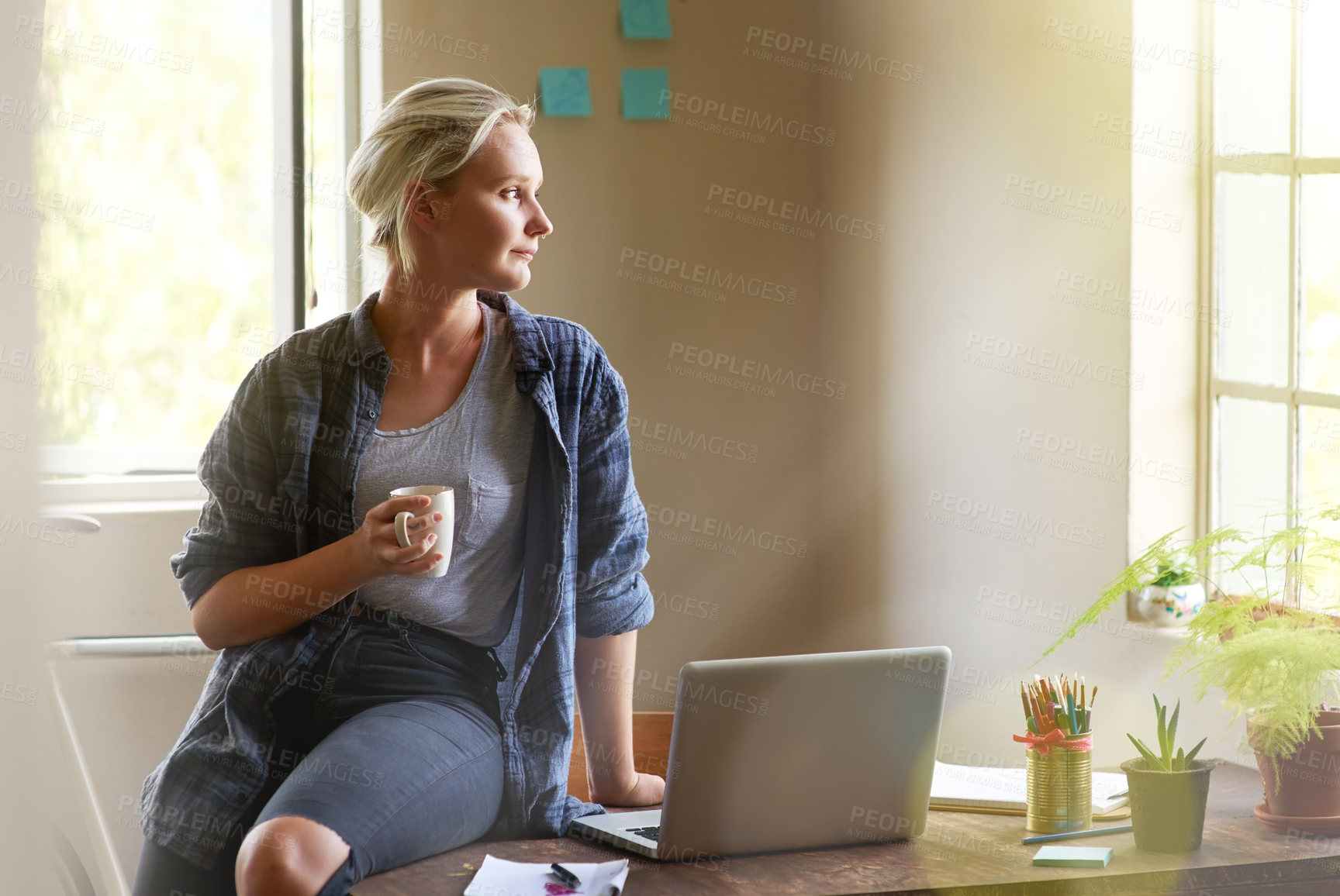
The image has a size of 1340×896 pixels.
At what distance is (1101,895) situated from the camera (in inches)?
43.5

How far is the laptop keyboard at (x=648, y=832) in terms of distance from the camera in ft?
4.06

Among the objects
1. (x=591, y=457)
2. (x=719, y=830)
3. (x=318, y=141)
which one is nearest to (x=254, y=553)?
(x=591, y=457)

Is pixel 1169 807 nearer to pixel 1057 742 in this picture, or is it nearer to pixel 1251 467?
pixel 1057 742

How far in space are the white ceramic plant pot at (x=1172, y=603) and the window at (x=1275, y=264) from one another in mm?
109

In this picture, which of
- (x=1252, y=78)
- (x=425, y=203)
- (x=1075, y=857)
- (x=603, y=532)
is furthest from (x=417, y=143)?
(x=1252, y=78)

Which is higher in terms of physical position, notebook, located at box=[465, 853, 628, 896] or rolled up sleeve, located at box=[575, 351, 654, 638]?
rolled up sleeve, located at box=[575, 351, 654, 638]

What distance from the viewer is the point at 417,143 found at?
1478 millimetres

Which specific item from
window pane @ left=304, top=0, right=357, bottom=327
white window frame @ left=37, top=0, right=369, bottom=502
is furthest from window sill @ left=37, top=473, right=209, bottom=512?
window pane @ left=304, top=0, right=357, bottom=327

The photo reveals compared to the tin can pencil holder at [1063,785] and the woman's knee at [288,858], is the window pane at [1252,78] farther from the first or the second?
the woman's knee at [288,858]

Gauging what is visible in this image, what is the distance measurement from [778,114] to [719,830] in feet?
5.23

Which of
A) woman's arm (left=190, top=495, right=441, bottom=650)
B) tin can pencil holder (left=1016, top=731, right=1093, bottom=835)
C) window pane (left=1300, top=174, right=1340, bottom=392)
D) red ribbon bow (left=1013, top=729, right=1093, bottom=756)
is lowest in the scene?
tin can pencil holder (left=1016, top=731, right=1093, bottom=835)

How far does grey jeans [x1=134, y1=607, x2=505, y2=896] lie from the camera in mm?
1188

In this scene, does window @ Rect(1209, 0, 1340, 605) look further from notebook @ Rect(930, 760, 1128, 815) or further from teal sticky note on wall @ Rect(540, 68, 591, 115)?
teal sticky note on wall @ Rect(540, 68, 591, 115)

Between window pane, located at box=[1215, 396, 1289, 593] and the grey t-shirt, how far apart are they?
1.20m
